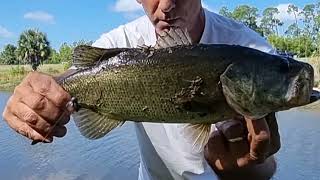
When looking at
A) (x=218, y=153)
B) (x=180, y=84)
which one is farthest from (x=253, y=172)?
(x=180, y=84)

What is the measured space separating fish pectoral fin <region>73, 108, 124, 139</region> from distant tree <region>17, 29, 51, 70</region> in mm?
63994

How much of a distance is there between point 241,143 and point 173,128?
0.69 metres

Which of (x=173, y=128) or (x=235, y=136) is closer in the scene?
(x=235, y=136)

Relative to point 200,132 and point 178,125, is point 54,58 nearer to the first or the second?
point 178,125

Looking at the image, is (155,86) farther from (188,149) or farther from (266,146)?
(188,149)

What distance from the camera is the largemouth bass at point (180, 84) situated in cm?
186

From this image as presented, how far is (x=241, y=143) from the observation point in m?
2.21

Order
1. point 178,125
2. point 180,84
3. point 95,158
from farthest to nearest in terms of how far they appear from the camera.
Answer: point 95,158 < point 178,125 < point 180,84

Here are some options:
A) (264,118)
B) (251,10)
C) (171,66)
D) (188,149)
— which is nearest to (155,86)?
(171,66)

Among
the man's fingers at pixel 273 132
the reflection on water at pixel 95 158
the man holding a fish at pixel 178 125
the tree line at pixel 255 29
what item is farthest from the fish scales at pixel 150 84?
the tree line at pixel 255 29

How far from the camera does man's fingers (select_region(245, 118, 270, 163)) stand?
2000 mm

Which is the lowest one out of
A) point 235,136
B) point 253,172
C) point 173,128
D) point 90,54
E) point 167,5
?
point 253,172

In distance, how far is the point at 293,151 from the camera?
12656mm

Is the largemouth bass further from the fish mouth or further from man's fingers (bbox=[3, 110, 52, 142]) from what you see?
man's fingers (bbox=[3, 110, 52, 142])
